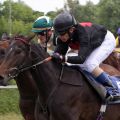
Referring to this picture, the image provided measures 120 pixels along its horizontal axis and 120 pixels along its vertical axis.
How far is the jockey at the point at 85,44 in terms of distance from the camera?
22.6 ft

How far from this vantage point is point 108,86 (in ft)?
24.6

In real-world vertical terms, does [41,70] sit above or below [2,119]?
above

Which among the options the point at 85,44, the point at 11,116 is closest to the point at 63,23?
the point at 85,44

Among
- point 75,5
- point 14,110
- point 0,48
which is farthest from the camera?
point 75,5

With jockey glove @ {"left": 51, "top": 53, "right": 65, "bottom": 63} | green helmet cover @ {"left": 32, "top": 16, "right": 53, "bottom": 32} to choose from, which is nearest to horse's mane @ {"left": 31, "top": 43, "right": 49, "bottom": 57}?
jockey glove @ {"left": 51, "top": 53, "right": 65, "bottom": 63}

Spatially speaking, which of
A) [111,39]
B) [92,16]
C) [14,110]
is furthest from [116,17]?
[111,39]

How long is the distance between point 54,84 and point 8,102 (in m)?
5.78

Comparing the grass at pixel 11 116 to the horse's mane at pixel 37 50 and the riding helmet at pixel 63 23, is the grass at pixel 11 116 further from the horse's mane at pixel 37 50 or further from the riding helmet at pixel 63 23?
the riding helmet at pixel 63 23

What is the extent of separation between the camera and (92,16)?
66.2 metres

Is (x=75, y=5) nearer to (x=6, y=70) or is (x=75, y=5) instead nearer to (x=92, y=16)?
(x=92, y=16)

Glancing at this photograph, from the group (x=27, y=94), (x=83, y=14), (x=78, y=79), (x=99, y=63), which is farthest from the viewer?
(x=83, y=14)

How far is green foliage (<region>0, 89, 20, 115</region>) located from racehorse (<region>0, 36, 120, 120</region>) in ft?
17.9

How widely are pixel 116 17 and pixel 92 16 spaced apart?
11.4m

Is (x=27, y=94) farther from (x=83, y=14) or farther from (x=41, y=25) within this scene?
(x=83, y=14)
